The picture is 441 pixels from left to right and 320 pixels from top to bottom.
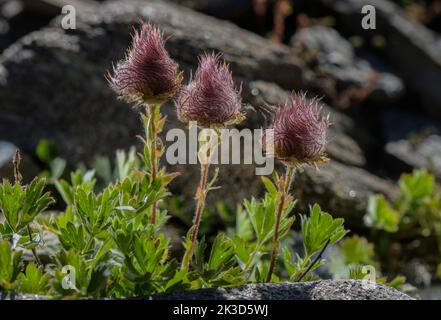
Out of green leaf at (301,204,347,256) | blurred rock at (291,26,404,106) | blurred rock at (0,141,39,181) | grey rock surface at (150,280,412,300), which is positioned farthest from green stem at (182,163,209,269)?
blurred rock at (291,26,404,106)

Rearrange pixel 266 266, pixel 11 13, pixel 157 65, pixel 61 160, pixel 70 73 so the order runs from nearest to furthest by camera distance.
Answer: pixel 157 65, pixel 266 266, pixel 61 160, pixel 70 73, pixel 11 13

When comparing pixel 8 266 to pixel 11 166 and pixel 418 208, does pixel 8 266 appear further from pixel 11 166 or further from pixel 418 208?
pixel 418 208

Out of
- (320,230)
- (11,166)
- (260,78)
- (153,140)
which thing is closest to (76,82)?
(11,166)

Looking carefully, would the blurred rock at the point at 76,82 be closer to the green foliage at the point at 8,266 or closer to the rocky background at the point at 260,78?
the rocky background at the point at 260,78

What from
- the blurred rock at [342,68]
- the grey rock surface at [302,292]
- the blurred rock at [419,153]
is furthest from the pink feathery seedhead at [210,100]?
the blurred rock at [342,68]
